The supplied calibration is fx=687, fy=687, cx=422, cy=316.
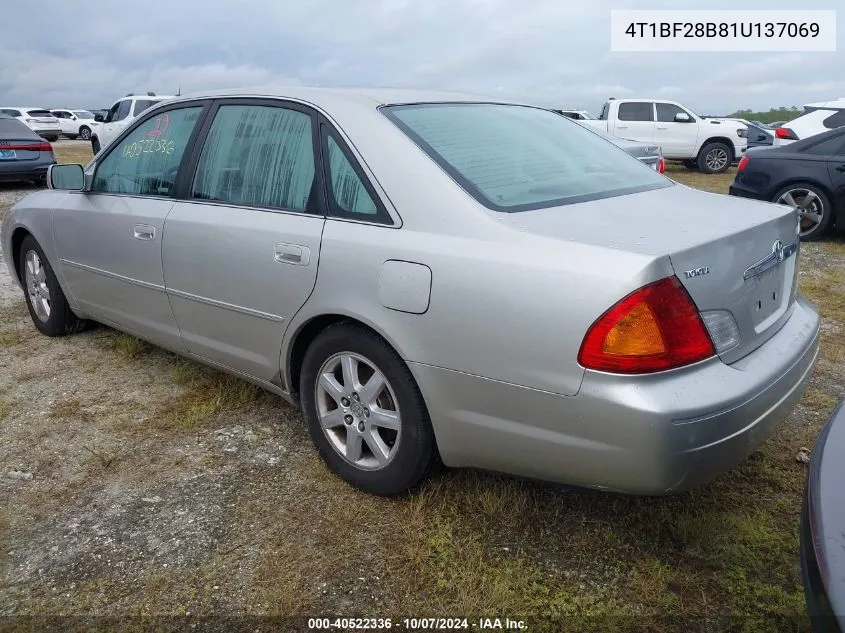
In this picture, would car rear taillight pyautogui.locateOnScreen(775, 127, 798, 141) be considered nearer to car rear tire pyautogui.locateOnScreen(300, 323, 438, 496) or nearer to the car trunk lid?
the car trunk lid

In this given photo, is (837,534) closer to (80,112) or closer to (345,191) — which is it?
(345,191)

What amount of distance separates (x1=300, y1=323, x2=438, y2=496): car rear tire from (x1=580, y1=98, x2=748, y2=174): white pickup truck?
46.6 feet

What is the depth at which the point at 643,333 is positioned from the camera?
1.85m

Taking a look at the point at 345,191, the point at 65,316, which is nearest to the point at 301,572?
the point at 345,191

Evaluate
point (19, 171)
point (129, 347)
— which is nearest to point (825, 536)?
point (129, 347)

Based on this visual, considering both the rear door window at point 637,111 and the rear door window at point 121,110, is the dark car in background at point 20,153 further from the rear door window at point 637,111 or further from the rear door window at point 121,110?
the rear door window at point 637,111

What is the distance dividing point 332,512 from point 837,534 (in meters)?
1.66

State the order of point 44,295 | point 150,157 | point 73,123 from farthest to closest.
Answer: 1. point 73,123
2. point 44,295
3. point 150,157

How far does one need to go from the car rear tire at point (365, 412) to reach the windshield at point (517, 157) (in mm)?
658

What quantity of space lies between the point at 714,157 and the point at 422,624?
52.1 feet

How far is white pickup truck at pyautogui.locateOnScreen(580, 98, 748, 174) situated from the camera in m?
15.5

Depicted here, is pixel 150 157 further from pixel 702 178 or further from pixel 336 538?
pixel 702 178

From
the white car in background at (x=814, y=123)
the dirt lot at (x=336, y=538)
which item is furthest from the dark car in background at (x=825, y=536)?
the white car in background at (x=814, y=123)

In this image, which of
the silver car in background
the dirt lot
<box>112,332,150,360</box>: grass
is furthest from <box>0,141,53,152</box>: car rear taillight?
the dirt lot
